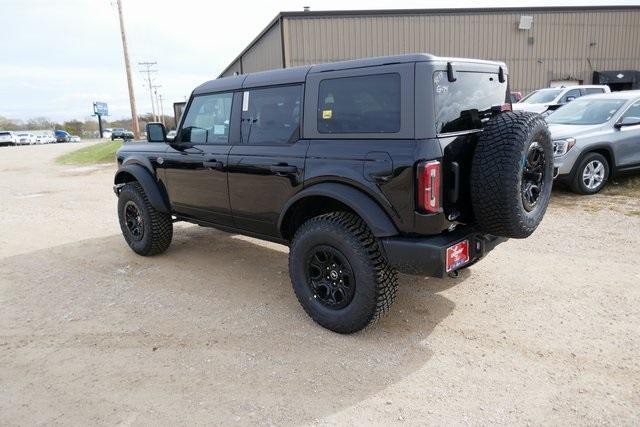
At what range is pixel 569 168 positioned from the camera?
7.45 m

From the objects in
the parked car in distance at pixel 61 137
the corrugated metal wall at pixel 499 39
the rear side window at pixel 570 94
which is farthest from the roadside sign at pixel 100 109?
the rear side window at pixel 570 94

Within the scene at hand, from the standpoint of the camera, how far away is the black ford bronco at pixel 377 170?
2.97 m

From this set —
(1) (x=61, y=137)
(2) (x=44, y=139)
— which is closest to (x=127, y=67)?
(2) (x=44, y=139)

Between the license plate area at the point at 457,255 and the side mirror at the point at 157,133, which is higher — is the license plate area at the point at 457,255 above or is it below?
below

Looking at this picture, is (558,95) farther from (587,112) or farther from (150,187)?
(150,187)

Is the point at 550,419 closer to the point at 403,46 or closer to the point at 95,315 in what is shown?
the point at 95,315

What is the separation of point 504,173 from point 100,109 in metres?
72.9

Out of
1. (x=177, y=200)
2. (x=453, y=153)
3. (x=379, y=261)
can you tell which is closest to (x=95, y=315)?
(x=177, y=200)

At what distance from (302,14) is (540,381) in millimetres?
21003

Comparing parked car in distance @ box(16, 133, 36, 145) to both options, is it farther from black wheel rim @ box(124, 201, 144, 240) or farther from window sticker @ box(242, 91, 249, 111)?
window sticker @ box(242, 91, 249, 111)

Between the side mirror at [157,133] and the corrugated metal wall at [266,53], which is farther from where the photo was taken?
the corrugated metal wall at [266,53]

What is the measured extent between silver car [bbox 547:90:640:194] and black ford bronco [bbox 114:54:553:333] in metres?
4.21

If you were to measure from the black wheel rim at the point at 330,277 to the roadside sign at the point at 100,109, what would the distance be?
7090 centimetres

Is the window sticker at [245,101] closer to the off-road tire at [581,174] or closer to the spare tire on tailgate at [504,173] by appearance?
the spare tire on tailgate at [504,173]
